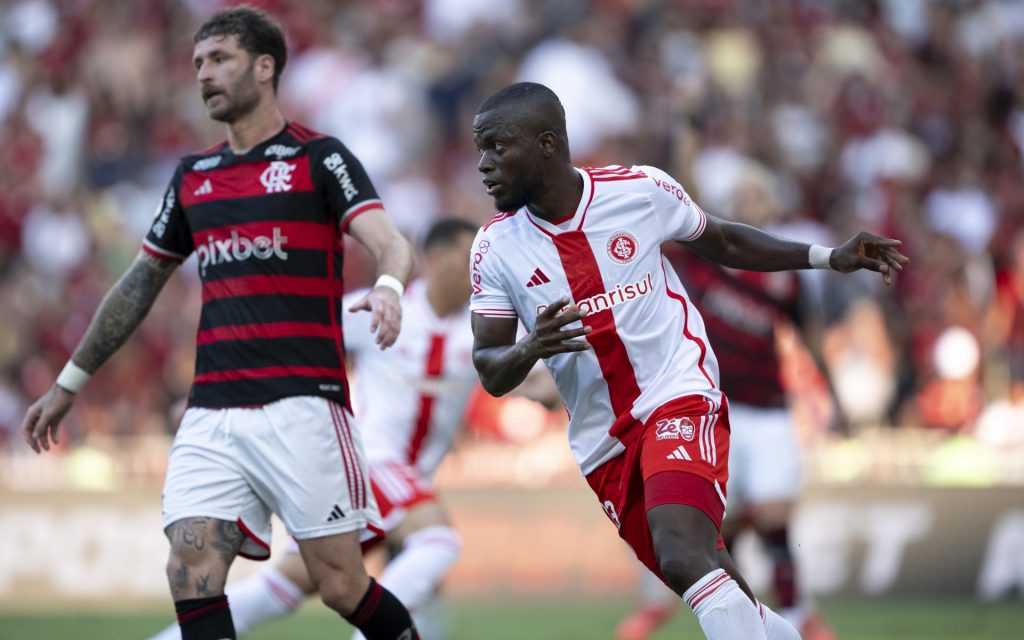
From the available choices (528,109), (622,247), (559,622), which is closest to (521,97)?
(528,109)

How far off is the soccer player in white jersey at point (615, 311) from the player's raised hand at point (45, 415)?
193cm

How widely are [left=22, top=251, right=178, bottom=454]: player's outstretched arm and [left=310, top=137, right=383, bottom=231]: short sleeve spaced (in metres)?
0.88

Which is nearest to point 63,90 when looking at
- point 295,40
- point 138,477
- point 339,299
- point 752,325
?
point 295,40

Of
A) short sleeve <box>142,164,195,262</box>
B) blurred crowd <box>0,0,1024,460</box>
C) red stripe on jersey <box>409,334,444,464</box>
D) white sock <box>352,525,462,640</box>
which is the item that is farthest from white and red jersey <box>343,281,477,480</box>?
blurred crowd <box>0,0,1024,460</box>

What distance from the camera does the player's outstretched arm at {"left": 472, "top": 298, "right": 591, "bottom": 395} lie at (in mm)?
5648

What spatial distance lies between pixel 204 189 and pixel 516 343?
167cm

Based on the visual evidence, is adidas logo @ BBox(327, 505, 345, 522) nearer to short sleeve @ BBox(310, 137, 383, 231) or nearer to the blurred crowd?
short sleeve @ BBox(310, 137, 383, 231)

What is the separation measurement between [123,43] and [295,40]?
6.82 ft

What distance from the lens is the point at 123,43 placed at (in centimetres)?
1970

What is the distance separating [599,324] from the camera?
6258mm

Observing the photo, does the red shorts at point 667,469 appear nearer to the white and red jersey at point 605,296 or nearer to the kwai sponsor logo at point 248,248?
the white and red jersey at point 605,296

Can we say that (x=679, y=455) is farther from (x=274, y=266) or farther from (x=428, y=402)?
(x=428, y=402)

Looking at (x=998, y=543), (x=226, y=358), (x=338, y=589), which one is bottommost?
(x=998, y=543)

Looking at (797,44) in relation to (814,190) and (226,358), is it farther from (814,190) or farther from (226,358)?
(226,358)
